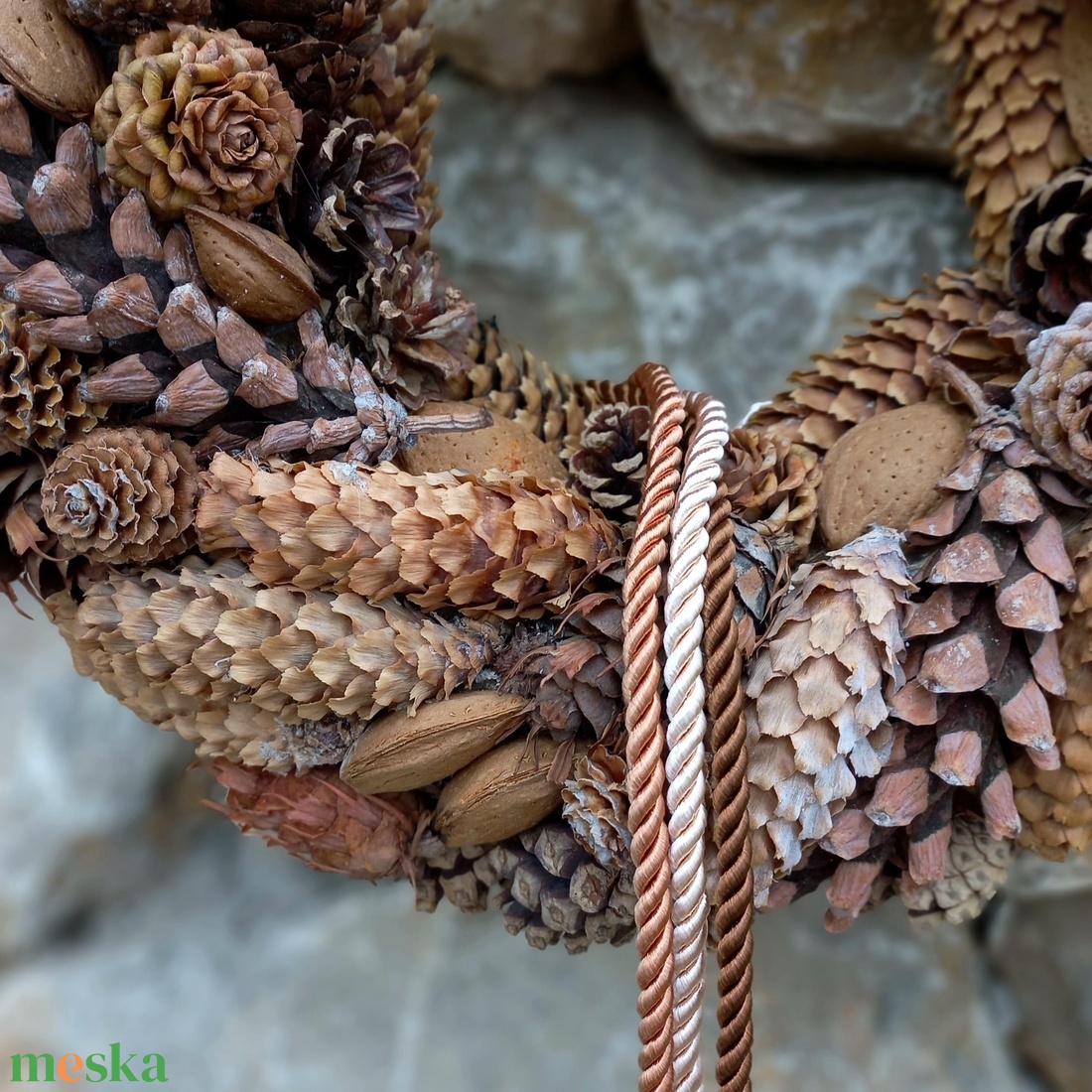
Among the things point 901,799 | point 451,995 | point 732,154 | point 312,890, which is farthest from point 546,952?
point 732,154

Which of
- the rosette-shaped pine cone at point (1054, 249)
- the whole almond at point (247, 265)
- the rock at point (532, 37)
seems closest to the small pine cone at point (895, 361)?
the rosette-shaped pine cone at point (1054, 249)

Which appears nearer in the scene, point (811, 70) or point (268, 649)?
point (268, 649)

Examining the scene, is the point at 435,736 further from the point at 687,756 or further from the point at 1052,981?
the point at 1052,981

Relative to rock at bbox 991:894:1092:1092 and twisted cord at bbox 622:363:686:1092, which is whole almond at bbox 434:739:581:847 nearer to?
twisted cord at bbox 622:363:686:1092

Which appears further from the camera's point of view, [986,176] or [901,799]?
[986,176]

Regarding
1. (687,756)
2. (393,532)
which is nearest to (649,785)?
(687,756)

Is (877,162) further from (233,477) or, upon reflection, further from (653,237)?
(233,477)
